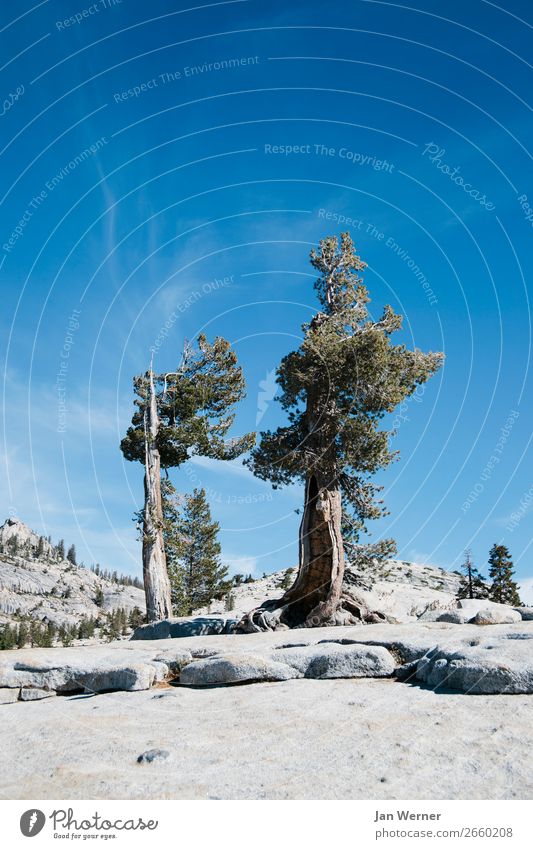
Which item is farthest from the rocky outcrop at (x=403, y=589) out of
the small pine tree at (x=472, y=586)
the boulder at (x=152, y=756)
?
the boulder at (x=152, y=756)

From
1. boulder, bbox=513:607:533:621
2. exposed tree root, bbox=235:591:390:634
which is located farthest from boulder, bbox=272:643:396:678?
exposed tree root, bbox=235:591:390:634

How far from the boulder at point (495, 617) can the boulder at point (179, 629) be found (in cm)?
965

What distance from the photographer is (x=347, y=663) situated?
441 inches

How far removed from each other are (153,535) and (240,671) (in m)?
15.2

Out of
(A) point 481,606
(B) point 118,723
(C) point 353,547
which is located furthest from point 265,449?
(B) point 118,723

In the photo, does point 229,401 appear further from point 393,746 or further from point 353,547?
point 393,746

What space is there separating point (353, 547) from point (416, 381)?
7.49m

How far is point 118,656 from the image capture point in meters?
14.0

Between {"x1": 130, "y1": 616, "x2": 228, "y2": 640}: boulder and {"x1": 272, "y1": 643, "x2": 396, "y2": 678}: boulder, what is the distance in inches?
424

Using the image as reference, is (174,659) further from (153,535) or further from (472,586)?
(472,586)

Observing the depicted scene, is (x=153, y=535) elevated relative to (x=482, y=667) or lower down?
elevated

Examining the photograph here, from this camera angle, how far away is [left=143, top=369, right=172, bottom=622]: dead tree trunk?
24.9 metres

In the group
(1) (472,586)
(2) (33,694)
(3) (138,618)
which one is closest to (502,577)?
(1) (472,586)
